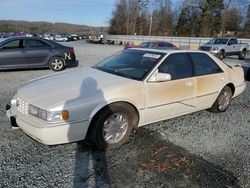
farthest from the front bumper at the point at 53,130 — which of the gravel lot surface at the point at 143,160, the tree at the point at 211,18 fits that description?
the tree at the point at 211,18

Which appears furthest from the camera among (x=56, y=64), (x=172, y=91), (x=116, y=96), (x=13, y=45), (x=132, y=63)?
(x=56, y=64)

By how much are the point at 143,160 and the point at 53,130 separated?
4.21 feet

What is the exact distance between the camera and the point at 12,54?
10258mm

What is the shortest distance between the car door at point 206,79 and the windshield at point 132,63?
0.87 meters

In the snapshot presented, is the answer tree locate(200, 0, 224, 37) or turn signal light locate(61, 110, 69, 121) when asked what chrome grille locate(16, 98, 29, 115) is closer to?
turn signal light locate(61, 110, 69, 121)

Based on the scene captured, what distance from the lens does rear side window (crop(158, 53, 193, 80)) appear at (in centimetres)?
461

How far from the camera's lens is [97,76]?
442 cm

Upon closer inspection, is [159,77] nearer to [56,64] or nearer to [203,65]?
[203,65]

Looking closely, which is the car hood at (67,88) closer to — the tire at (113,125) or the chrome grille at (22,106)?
the chrome grille at (22,106)

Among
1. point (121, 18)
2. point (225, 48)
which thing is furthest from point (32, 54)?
point (121, 18)

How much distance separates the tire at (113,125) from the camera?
3760 mm

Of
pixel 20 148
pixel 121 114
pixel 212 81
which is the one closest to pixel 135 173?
pixel 121 114

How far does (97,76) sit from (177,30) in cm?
7316

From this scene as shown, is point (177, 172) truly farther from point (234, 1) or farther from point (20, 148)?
point (234, 1)
